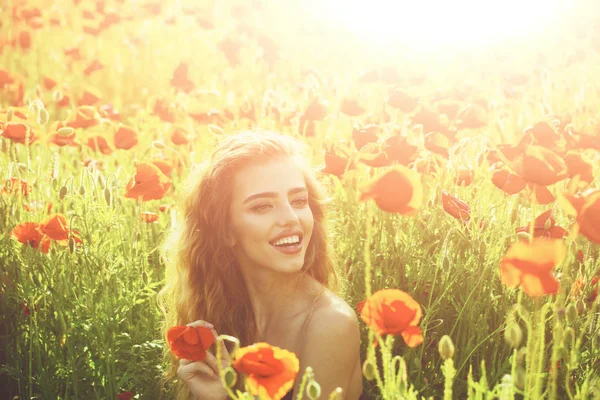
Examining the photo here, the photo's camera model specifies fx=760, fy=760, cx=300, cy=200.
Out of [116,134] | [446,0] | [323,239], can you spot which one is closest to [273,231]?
[323,239]

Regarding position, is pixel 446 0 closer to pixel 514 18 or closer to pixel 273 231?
pixel 514 18

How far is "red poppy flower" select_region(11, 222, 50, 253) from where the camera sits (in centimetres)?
248

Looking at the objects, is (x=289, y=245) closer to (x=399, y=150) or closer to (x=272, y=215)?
→ (x=272, y=215)

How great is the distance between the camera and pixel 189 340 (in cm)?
180

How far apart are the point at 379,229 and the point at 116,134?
125cm

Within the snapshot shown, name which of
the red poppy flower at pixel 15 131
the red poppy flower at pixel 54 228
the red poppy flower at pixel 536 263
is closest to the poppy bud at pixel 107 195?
the red poppy flower at pixel 54 228

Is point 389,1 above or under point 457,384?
above

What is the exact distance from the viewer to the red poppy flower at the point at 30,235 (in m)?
2.48

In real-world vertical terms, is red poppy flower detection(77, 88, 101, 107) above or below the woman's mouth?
above

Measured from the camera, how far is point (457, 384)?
7.91 ft

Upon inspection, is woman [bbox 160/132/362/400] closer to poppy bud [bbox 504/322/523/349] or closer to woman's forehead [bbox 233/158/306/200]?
woman's forehead [bbox 233/158/306/200]

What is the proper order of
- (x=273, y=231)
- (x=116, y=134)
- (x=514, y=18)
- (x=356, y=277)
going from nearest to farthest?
(x=273, y=231) < (x=356, y=277) < (x=116, y=134) < (x=514, y=18)

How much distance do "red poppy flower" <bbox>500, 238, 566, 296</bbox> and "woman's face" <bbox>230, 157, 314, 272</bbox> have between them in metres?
0.79

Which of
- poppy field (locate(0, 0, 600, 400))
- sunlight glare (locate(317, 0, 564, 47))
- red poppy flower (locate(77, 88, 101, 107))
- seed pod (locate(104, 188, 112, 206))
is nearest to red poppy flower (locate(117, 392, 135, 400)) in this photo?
poppy field (locate(0, 0, 600, 400))
